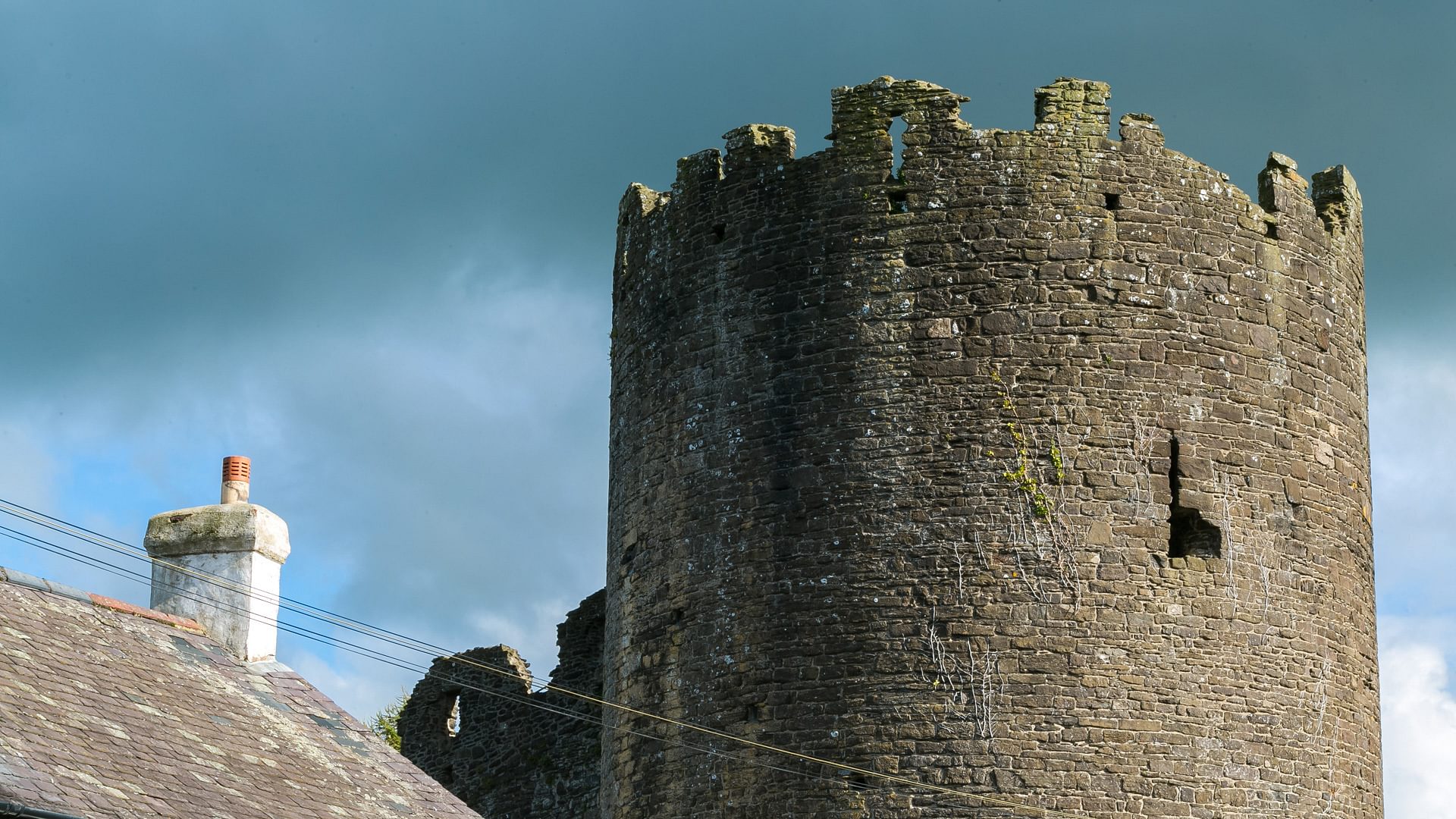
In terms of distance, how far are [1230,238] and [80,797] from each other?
1136 centimetres

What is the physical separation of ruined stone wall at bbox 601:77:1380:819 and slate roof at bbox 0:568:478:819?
4.53 meters

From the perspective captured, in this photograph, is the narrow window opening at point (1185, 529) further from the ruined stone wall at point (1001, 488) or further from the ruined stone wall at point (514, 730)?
the ruined stone wall at point (514, 730)

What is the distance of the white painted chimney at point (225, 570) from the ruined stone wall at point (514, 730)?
10197 millimetres

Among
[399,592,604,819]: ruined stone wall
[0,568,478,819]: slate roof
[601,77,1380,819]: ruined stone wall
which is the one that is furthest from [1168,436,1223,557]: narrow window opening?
[399,592,604,819]: ruined stone wall

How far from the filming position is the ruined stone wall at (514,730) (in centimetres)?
2631

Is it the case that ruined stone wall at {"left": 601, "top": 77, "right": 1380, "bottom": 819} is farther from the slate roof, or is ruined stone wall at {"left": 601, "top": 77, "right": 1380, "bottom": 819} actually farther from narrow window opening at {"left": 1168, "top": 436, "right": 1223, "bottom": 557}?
the slate roof

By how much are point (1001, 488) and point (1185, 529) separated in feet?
5.02

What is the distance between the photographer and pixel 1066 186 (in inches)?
787

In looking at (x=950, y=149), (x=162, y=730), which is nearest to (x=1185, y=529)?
(x=950, y=149)

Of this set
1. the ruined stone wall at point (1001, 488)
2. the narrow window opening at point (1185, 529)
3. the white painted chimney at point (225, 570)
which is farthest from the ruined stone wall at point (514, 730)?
the white painted chimney at point (225, 570)

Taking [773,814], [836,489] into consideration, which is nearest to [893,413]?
[836,489]

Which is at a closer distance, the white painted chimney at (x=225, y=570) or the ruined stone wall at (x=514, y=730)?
the white painted chimney at (x=225, y=570)

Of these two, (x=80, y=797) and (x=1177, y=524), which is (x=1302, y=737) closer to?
(x=1177, y=524)

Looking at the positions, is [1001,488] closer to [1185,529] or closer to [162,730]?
[1185,529]
